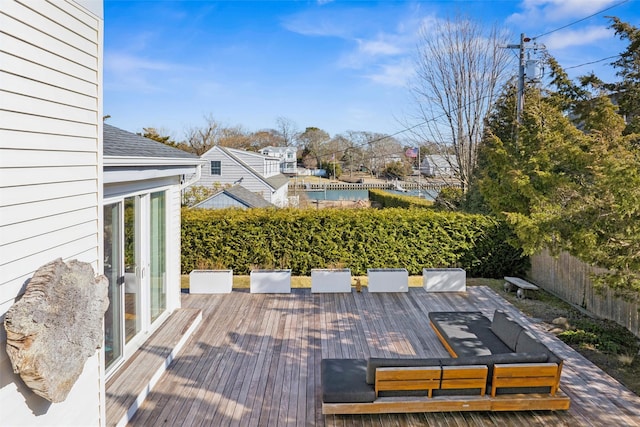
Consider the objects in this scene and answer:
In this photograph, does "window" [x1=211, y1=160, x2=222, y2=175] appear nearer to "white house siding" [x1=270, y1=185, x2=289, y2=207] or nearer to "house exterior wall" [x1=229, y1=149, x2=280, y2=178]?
"house exterior wall" [x1=229, y1=149, x2=280, y2=178]

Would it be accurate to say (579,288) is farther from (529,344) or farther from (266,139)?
(266,139)

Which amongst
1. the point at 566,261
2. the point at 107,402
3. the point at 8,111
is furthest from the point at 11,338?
the point at 566,261

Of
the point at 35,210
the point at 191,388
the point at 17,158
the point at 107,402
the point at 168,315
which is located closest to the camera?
the point at 17,158

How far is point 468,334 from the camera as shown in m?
6.37

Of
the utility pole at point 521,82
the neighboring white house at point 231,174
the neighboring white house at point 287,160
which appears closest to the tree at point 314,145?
the neighboring white house at point 287,160

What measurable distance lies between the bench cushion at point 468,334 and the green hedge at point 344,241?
4361 millimetres

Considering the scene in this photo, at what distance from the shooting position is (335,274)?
9.70 metres

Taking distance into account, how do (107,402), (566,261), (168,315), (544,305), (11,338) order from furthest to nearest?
(566,261) → (544,305) → (168,315) → (107,402) → (11,338)

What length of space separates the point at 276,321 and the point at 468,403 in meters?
4.09

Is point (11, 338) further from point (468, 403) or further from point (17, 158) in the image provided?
point (468, 403)

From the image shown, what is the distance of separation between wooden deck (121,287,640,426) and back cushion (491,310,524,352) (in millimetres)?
841

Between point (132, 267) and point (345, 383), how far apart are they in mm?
3344

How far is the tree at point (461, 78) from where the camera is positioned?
16.8 meters

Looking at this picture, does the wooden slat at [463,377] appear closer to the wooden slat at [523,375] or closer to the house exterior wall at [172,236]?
the wooden slat at [523,375]
